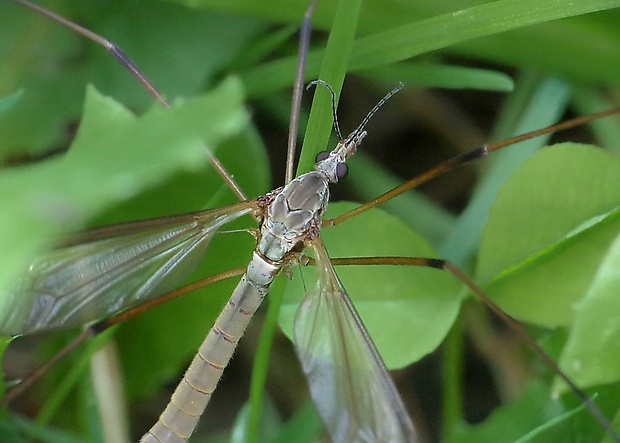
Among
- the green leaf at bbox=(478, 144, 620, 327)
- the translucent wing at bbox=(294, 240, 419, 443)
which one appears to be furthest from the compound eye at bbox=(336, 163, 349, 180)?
the green leaf at bbox=(478, 144, 620, 327)

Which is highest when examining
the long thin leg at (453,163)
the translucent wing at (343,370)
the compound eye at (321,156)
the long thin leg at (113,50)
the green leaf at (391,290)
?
the long thin leg at (113,50)

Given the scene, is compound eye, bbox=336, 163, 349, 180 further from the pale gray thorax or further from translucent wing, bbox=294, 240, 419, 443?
translucent wing, bbox=294, 240, 419, 443

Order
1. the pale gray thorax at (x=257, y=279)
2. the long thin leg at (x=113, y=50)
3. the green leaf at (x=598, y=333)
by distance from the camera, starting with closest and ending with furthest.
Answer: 1. the green leaf at (x=598, y=333)
2. the pale gray thorax at (x=257, y=279)
3. the long thin leg at (x=113, y=50)

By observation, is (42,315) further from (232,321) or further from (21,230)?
(21,230)

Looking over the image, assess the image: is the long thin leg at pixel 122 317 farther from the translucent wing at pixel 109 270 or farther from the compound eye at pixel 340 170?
the compound eye at pixel 340 170

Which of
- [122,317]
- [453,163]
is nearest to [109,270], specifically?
[122,317]

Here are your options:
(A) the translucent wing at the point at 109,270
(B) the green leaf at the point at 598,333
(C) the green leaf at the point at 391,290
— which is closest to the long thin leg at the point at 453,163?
(C) the green leaf at the point at 391,290

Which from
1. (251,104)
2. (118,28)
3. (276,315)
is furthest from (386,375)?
(118,28)
